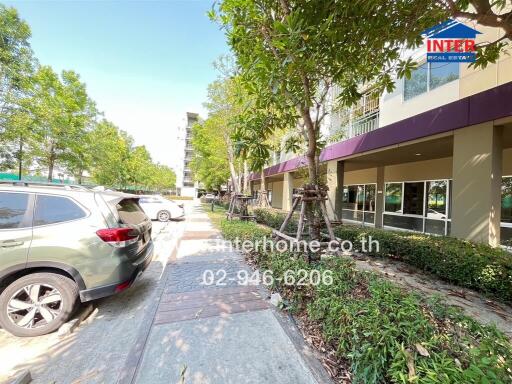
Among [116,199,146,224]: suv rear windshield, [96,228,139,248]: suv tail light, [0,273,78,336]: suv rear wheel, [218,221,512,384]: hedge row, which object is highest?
[116,199,146,224]: suv rear windshield

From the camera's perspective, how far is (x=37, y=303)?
2.95m

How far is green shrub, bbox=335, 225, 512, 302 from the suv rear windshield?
5763 mm

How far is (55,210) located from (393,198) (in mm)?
12427

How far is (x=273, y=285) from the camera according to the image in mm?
4133

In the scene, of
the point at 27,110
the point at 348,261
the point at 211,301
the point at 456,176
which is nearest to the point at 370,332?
the point at 348,261

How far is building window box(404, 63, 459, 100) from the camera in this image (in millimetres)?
7069

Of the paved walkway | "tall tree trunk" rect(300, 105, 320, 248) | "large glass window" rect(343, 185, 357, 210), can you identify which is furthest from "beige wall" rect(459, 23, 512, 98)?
"large glass window" rect(343, 185, 357, 210)

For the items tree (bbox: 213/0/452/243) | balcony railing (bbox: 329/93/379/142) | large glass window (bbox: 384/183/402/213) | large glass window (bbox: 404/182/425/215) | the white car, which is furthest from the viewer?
the white car

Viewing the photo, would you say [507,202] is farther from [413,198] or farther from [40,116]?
[40,116]

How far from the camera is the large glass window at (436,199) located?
9.07m

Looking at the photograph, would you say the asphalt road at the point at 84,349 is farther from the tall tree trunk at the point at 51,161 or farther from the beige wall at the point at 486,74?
the tall tree trunk at the point at 51,161

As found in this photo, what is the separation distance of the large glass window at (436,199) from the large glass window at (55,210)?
11029 mm

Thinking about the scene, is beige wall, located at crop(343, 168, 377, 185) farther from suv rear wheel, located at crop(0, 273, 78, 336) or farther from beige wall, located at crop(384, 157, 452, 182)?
suv rear wheel, located at crop(0, 273, 78, 336)

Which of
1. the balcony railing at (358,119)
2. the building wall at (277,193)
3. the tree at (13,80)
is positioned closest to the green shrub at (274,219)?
the balcony railing at (358,119)
